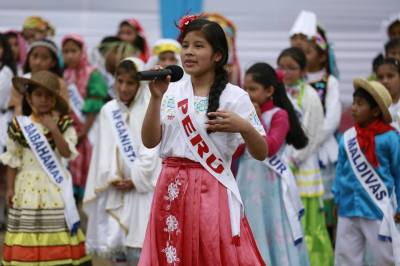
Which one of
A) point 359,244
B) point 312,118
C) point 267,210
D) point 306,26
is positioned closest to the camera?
point 267,210

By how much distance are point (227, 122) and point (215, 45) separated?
475 millimetres

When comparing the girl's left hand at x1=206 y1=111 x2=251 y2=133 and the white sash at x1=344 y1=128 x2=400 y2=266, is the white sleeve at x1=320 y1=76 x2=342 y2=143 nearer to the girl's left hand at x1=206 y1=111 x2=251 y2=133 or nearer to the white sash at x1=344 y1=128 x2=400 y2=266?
the white sash at x1=344 y1=128 x2=400 y2=266

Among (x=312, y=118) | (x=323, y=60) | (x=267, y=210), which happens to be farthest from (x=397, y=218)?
(x=323, y=60)

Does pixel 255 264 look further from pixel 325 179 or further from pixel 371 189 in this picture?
pixel 325 179

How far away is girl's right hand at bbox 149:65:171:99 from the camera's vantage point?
14.9ft

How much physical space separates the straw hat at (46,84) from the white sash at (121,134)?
1.09 ft

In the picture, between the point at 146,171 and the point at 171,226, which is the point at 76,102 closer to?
the point at 146,171

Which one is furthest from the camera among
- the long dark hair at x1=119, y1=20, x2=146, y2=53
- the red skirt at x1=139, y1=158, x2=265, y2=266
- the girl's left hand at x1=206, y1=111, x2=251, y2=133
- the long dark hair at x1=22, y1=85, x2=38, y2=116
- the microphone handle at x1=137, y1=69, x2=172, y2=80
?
the long dark hair at x1=119, y1=20, x2=146, y2=53

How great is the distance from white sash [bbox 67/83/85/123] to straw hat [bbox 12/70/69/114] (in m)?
2.32

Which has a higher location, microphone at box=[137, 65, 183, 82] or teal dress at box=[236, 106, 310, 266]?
microphone at box=[137, 65, 183, 82]

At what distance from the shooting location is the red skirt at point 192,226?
4664 mm

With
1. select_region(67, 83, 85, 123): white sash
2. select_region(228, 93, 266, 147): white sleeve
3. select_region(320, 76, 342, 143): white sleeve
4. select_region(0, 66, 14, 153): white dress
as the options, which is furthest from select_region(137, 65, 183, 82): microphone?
select_region(67, 83, 85, 123): white sash

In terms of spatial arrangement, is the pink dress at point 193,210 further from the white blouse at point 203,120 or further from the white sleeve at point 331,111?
the white sleeve at point 331,111

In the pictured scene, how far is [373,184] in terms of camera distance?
6.30 meters
